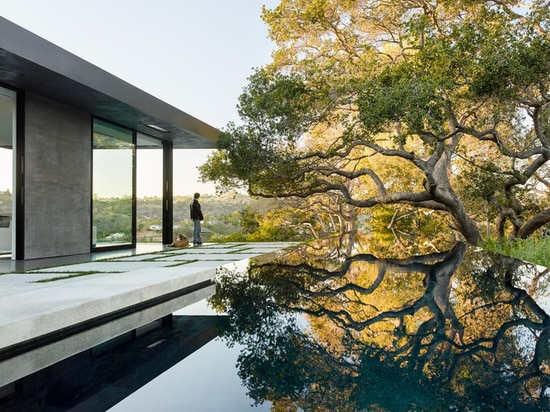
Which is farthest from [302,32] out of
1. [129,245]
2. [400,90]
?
[129,245]

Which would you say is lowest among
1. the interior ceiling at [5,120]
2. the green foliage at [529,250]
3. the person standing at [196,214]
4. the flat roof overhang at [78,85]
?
the green foliage at [529,250]

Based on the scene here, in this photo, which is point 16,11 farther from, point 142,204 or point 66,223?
point 66,223

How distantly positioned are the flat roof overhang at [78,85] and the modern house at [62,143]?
1cm

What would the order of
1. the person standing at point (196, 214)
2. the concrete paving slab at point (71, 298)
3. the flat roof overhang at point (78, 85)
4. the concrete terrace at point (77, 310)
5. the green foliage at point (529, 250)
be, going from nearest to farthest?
the concrete terrace at point (77, 310)
the concrete paving slab at point (71, 298)
the flat roof overhang at point (78, 85)
the green foliage at point (529, 250)
the person standing at point (196, 214)

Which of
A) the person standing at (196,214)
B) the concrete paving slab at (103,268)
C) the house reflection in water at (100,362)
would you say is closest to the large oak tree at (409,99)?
the person standing at (196,214)

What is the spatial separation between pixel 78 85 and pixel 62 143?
1656 mm

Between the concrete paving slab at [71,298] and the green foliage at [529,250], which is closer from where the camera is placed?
the concrete paving slab at [71,298]

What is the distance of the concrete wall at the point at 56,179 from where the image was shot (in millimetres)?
7453

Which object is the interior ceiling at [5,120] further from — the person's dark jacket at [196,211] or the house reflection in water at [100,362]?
the house reflection in water at [100,362]

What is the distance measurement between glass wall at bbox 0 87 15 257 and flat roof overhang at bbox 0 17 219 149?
0.67 meters

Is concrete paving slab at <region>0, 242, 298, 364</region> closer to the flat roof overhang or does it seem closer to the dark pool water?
the dark pool water

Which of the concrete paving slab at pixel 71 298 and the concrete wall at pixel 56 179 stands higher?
the concrete wall at pixel 56 179

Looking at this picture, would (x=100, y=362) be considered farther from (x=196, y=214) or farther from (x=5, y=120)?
(x=196, y=214)

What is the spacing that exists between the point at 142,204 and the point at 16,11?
880 centimetres
